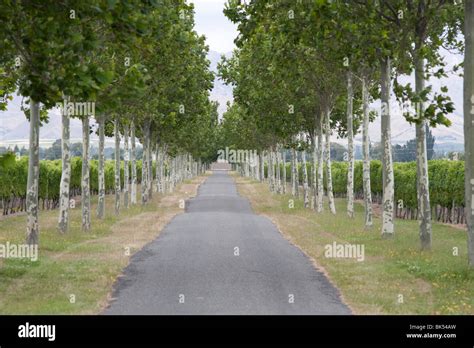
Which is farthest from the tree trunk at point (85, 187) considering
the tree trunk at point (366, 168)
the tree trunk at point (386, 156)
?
the tree trunk at point (386, 156)

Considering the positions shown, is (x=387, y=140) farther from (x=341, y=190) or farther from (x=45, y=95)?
(x=341, y=190)

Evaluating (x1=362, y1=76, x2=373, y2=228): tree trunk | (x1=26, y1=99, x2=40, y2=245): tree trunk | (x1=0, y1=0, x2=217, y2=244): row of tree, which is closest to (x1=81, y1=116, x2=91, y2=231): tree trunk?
(x1=0, y1=0, x2=217, y2=244): row of tree

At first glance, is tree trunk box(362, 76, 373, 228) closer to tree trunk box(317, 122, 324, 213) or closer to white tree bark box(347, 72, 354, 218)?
white tree bark box(347, 72, 354, 218)

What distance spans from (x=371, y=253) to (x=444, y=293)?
22.1ft

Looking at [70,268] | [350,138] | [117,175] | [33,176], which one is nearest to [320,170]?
[350,138]

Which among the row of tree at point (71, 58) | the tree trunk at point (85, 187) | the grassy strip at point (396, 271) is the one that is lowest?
the grassy strip at point (396, 271)

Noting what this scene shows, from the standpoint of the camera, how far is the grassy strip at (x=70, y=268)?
12.5 m

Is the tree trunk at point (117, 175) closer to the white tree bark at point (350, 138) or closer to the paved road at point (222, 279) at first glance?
the paved road at point (222, 279)

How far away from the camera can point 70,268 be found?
55.3 ft

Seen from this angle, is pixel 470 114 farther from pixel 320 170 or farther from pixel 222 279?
pixel 320 170

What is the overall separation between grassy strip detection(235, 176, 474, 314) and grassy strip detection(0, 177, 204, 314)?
532 centimetres

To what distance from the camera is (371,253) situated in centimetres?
2022

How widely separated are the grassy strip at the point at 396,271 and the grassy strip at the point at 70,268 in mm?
5321
